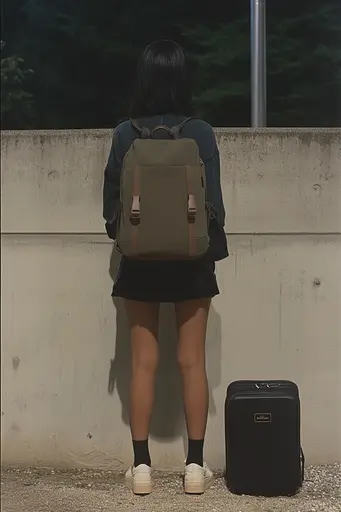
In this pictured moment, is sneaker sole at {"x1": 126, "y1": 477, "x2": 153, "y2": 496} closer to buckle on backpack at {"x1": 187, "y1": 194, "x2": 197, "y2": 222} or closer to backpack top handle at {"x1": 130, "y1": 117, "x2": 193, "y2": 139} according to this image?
buckle on backpack at {"x1": 187, "y1": 194, "x2": 197, "y2": 222}

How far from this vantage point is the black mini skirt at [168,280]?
260 cm

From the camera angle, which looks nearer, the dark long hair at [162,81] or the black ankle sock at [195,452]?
the dark long hair at [162,81]

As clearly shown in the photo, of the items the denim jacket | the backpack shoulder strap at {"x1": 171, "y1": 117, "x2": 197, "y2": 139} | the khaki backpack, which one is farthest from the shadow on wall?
the backpack shoulder strap at {"x1": 171, "y1": 117, "x2": 197, "y2": 139}

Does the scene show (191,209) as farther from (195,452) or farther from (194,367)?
(195,452)

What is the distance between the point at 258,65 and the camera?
3.28 meters

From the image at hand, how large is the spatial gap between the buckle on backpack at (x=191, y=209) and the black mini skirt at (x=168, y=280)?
22 cm

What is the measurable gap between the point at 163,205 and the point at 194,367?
677 mm

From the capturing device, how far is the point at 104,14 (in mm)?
3527

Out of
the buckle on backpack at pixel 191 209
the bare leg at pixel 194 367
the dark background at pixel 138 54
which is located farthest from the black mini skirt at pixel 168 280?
the dark background at pixel 138 54

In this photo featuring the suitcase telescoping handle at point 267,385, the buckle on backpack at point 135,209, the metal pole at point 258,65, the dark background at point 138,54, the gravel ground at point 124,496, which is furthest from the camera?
the dark background at point 138,54

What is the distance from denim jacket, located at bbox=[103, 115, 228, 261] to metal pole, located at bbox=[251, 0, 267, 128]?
711 mm

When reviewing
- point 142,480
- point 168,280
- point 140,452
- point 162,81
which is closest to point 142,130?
point 162,81

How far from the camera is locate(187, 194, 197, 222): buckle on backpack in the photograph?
2.43 m

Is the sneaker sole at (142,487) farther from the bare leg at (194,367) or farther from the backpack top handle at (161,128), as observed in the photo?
the backpack top handle at (161,128)
